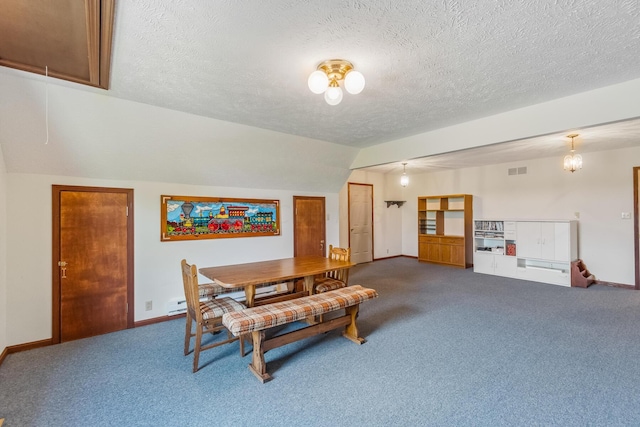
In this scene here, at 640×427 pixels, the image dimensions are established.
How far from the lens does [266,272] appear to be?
331 cm

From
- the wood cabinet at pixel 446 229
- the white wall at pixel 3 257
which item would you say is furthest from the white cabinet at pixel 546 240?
the white wall at pixel 3 257

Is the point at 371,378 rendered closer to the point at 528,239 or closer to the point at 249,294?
the point at 249,294

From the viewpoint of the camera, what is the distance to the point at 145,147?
3.32 m

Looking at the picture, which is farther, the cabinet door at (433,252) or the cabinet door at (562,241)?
the cabinet door at (433,252)

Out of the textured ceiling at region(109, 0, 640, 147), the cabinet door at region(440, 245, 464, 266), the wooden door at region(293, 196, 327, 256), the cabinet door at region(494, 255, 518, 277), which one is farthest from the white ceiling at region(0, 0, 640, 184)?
the cabinet door at region(440, 245, 464, 266)

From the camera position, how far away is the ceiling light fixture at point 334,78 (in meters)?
2.04

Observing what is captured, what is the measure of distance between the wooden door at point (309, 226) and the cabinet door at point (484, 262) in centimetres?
353

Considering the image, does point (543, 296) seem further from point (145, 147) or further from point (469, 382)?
point (145, 147)

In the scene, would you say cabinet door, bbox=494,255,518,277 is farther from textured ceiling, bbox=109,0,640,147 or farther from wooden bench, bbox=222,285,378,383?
wooden bench, bbox=222,285,378,383

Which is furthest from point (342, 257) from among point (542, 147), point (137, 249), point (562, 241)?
point (562, 241)

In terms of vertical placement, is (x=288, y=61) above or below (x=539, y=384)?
above

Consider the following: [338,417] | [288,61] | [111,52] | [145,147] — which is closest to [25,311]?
[145,147]

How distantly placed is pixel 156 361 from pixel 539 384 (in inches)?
132

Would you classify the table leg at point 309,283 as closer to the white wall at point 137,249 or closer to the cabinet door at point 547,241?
the white wall at point 137,249
